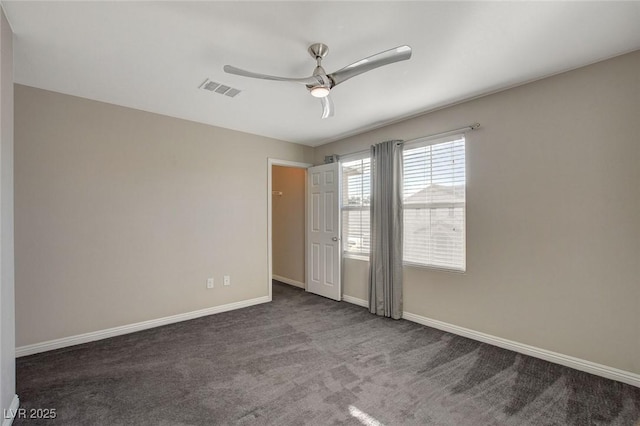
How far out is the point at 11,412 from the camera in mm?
1780

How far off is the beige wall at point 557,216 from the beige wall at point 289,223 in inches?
105

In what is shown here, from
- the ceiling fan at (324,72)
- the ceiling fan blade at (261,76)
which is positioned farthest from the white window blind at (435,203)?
the ceiling fan blade at (261,76)

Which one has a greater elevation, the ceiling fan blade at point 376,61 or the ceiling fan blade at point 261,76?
the ceiling fan blade at point 376,61

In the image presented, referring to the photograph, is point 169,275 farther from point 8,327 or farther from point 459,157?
point 459,157

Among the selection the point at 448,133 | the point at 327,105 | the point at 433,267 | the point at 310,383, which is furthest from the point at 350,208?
the point at 310,383

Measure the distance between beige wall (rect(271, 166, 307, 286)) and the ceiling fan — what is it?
2899 mm

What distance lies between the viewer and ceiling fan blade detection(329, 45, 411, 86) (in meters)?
1.75

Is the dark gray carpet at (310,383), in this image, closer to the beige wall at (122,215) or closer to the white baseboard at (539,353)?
the white baseboard at (539,353)

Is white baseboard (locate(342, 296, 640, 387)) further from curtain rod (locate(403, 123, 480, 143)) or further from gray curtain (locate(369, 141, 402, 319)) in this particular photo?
curtain rod (locate(403, 123, 480, 143))

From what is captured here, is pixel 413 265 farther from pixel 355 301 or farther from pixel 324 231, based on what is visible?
pixel 324 231

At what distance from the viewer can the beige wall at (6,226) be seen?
1678 mm

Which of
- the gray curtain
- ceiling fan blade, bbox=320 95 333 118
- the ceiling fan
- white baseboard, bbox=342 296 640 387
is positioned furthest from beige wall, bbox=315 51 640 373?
the ceiling fan

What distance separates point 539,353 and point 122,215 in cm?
434

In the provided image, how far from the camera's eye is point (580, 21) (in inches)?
72.3
